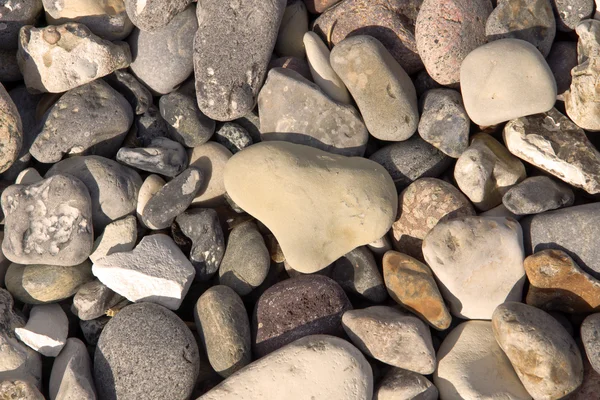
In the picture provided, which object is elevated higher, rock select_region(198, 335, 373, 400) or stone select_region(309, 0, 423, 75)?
stone select_region(309, 0, 423, 75)

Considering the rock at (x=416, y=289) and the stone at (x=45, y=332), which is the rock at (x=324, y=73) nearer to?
the rock at (x=416, y=289)

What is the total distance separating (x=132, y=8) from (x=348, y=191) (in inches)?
61.6

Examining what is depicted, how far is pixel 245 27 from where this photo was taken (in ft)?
9.07

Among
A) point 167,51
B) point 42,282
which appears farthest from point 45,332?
point 167,51

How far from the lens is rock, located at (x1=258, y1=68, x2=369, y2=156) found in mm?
2762

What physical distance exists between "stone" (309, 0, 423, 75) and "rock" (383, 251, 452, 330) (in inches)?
47.4

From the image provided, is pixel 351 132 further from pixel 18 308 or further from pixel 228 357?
pixel 18 308

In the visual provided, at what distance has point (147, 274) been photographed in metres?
2.59

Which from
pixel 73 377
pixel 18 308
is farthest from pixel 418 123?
pixel 18 308

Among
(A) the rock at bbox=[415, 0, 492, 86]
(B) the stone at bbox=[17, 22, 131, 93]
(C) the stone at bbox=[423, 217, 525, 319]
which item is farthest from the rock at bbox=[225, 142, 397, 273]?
(B) the stone at bbox=[17, 22, 131, 93]

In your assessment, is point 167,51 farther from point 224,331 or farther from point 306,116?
point 224,331

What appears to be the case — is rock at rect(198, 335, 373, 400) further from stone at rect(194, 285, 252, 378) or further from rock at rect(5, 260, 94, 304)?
rock at rect(5, 260, 94, 304)

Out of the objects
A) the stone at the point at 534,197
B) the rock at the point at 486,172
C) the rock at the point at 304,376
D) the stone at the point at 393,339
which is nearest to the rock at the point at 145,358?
the rock at the point at 304,376

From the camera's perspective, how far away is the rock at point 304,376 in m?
2.33
